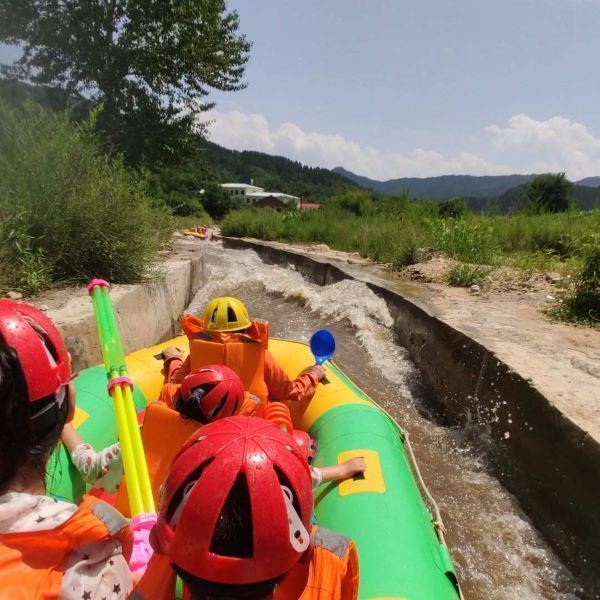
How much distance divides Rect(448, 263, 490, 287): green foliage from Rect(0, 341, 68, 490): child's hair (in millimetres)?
6628

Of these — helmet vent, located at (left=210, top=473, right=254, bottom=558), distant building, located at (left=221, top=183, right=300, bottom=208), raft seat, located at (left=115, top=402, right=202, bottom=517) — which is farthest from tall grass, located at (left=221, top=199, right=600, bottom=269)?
distant building, located at (left=221, top=183, right=300, bottom=208)

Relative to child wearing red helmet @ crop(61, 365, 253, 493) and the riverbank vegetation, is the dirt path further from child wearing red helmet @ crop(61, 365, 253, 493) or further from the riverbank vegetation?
child wearing red helmet @ crop(61, 365, 253, 493)

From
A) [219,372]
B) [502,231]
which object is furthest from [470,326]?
[502,231]

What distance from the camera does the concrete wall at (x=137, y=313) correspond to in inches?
150

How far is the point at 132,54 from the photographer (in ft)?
40.2

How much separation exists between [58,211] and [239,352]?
320cm

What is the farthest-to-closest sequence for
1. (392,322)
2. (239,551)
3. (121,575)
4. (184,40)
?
1. (184,40)
2. (392,322)
3. (121,575)
4. (239,551)

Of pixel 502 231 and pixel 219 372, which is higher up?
pixel 502 231

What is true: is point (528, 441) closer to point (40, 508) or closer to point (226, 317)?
point (226, 317)

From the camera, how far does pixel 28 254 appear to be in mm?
4547

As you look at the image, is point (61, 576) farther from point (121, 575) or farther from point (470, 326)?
point (470, 326)

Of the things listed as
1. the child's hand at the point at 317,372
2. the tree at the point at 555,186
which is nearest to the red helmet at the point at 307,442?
the child's hand at the point at 317,372

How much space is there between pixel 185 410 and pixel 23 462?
93 cm

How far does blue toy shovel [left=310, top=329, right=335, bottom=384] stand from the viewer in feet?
11.5
